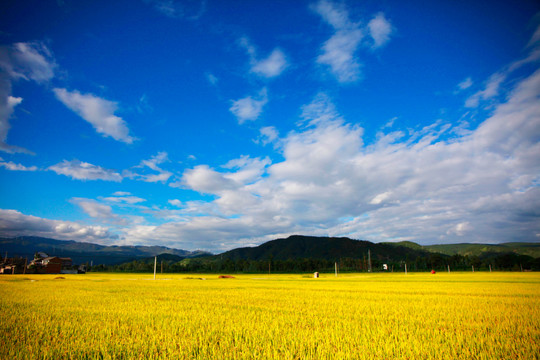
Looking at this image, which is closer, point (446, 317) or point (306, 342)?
point (306, 342)

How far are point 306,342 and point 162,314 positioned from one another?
17.7 feet

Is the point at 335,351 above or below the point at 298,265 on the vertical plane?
above

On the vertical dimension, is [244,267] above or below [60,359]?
below

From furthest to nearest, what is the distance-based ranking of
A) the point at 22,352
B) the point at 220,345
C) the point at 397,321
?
the point at 397,321 → the point at 220,345 → the point at 22,352

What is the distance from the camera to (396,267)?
141 m

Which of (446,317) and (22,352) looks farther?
(446,317)

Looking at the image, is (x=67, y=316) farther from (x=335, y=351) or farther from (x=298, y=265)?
(x=298, y=265)

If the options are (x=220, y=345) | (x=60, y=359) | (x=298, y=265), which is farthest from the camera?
(x=298, y=265)

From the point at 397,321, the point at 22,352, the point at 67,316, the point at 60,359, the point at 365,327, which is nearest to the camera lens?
the point at 60,359

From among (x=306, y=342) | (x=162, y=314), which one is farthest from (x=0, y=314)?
(x=306, y=342)

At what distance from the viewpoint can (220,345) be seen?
4906 mm

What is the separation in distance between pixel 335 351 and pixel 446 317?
5.54m

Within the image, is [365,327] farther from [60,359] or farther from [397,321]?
[60,359]

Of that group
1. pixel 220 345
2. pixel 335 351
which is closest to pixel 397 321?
A: pixel 335 351
